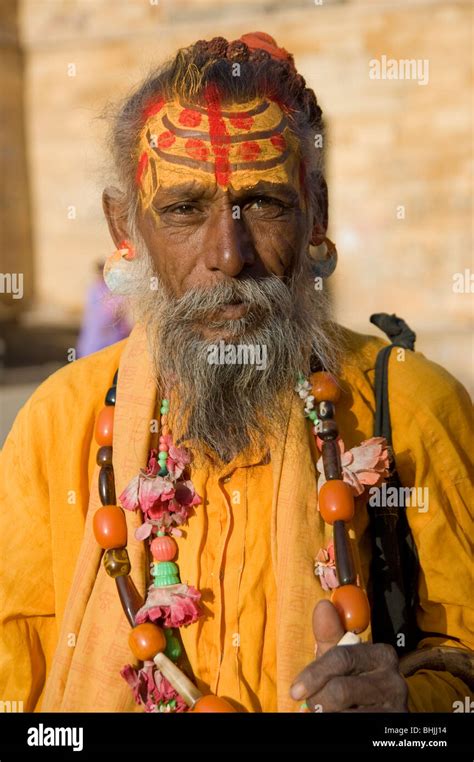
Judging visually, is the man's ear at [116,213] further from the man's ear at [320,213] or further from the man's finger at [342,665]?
the man's finger at [342,665]

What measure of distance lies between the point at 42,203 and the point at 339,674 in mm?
13673

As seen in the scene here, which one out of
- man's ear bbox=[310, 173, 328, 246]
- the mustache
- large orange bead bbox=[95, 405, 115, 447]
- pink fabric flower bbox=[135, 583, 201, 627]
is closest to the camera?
pink fabric flower bbox=[135, 583, 201, 627]

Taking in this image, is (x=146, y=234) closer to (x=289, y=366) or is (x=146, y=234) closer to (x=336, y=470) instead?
(x=289, y=366)

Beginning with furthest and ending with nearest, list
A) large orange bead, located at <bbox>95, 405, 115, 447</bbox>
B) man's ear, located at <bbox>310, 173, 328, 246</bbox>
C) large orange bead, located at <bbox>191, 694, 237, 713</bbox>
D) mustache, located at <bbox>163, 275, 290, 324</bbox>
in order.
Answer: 1. man's ear, located at <bbox>310, 173, 328, 246</bbox>
2. large orange bead, located at <bbox>95, 405, 115, 447</bbox>
3. mustache, located at <bbox>163, 275, 290, 324</bbox>
4. large orange bead, located at <bbox>191, 694, 237, 713</bbox>

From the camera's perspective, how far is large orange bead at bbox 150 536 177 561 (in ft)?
8.91

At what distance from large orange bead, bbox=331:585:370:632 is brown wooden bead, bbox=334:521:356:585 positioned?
0.04 m

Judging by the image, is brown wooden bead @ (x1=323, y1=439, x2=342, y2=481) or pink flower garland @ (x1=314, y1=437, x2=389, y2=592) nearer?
pink flower garland @ (x1=314, y1=437, x2=389, y2=592)

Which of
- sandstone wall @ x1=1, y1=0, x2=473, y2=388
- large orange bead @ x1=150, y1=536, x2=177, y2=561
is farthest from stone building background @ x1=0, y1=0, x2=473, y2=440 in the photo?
large orange bead @ x1=150, y1=536, x2=177, y2=561

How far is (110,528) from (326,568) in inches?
22.2

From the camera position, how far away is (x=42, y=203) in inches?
603

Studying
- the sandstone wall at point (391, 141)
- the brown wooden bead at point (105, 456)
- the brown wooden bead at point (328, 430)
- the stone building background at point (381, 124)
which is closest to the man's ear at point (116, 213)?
the brown wooden bead at point (105, 456)

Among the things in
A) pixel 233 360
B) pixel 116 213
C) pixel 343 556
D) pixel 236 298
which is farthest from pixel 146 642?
pixel 116 213

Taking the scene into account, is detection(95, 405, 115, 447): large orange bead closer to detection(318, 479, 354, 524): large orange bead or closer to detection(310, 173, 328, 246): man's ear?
detection(318, 479, 354, 524): large orange bead

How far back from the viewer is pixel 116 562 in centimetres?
270
